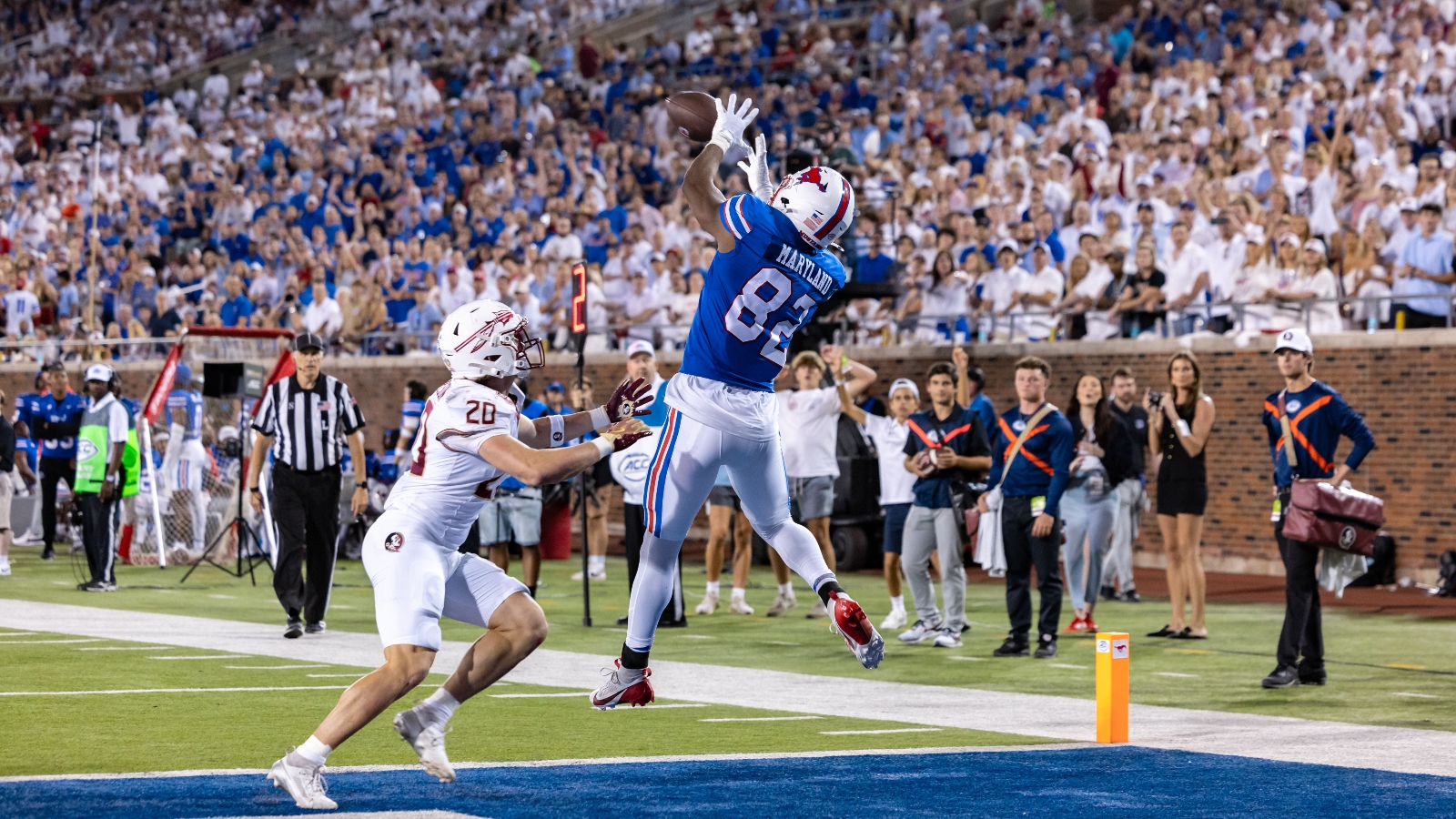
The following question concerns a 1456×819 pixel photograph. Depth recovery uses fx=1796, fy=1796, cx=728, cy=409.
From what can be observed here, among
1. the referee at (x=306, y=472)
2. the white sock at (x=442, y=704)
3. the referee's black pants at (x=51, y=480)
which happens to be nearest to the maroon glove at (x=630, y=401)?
the white sock at (x=442, y=704)

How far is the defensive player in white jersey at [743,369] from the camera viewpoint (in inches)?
281

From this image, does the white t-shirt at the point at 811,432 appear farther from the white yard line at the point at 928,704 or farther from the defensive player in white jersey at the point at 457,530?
the defensive player in white jersey at the point at 457,530

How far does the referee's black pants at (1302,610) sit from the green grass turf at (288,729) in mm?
2781

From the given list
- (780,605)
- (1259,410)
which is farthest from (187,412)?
(1259,410)

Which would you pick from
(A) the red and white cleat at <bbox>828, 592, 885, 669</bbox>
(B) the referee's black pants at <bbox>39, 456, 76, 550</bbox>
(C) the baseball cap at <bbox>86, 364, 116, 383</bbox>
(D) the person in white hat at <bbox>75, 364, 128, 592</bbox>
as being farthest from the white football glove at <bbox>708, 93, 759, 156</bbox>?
(B) the referee's black pants at <bbox>39, 456, 76, 550</bbox>

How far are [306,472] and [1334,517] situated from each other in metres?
6.89

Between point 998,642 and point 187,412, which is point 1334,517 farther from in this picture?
point 187,412

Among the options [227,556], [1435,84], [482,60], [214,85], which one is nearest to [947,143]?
[1435,84]

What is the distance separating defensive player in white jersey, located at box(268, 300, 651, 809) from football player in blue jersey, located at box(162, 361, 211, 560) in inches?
513

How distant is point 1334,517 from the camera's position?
1045 centimetres

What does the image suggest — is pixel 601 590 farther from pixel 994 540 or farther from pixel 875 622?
pixel 994 540

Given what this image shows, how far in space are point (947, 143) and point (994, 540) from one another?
11.3 meters

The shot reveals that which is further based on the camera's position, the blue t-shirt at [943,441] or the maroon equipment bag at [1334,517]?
the blue t-shirt at [943,441]

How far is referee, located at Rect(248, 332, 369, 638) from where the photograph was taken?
499 inches
